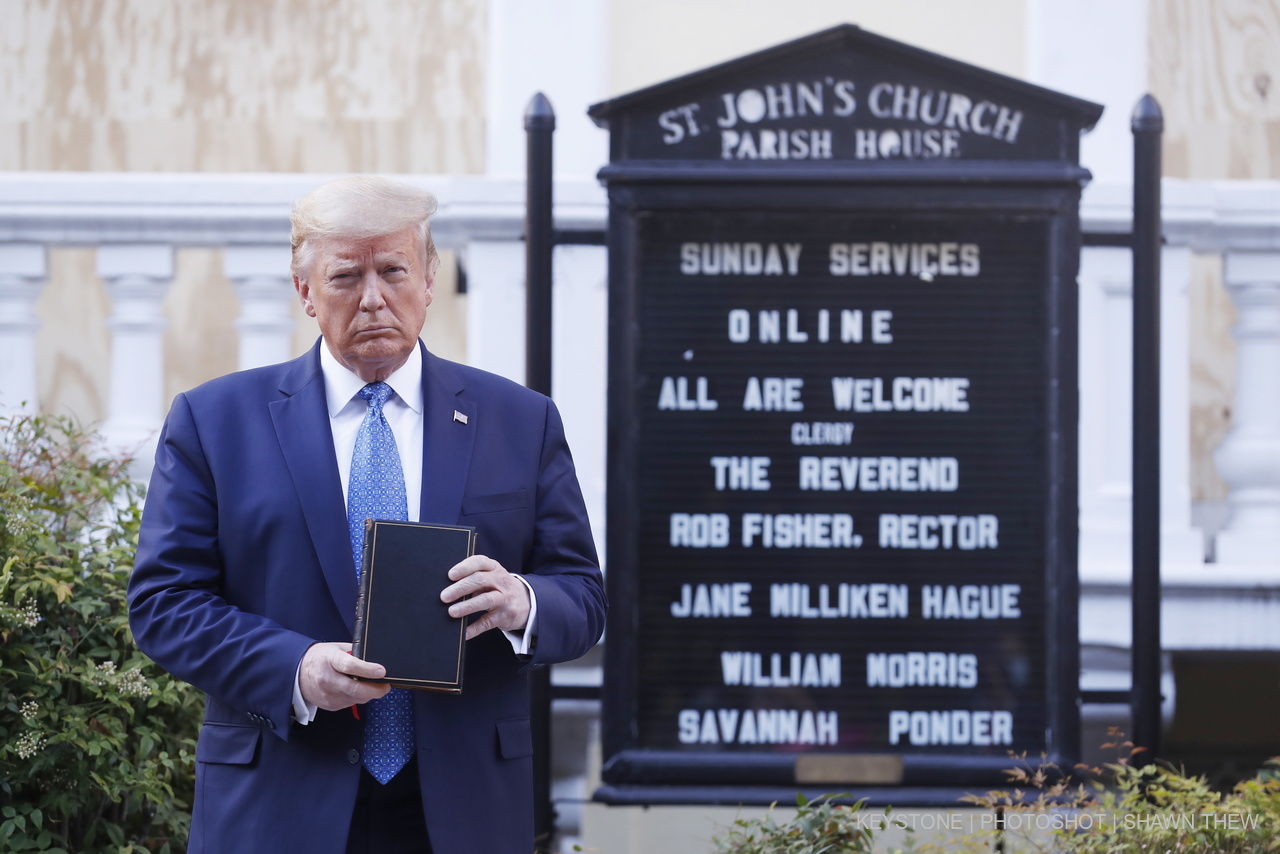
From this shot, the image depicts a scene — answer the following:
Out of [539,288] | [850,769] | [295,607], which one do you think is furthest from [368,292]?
[850,769]

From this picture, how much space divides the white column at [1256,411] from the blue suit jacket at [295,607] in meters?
2.40

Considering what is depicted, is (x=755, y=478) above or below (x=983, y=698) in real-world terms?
above

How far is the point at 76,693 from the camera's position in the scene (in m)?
2.93

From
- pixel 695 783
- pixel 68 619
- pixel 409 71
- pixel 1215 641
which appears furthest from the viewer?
pixel 409 71

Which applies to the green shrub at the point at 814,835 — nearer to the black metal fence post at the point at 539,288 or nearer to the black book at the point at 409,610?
the black metal fence post at the point at 539,288

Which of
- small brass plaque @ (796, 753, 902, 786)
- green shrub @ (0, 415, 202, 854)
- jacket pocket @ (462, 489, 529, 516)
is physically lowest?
small brass plaque @ (796, 753, 902, 786)

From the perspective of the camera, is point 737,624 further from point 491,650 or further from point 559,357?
point 491,650

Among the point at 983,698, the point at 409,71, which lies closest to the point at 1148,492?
the point at 983,698

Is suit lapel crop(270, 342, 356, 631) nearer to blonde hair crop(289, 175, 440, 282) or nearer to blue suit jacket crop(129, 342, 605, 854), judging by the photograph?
blue suit jacket crop(129, 342, 605, 854)

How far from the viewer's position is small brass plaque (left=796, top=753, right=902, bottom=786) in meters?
3.24

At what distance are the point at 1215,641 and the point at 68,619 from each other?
9.97 ft

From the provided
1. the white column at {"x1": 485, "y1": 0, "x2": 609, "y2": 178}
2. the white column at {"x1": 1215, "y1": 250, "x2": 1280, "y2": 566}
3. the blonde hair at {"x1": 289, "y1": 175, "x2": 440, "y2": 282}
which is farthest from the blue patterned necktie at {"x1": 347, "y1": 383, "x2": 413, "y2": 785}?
the white column at {"x1": 1215, "y1": 250, "x2": 1280, "y2": 566}

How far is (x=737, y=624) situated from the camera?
3.31 metres

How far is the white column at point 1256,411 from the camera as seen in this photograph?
378 cm
